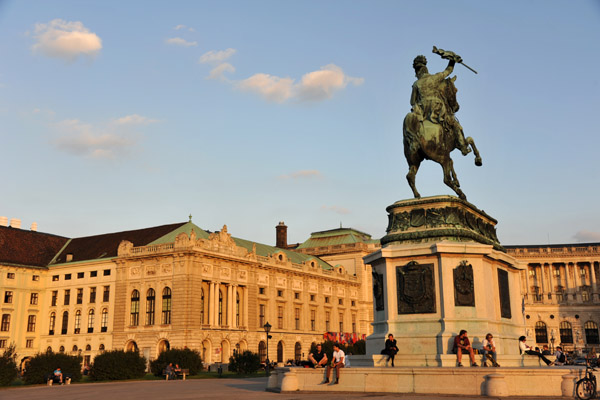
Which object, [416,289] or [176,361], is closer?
[416,289]

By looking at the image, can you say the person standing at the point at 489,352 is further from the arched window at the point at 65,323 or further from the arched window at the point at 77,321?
the arched window at the point at 65,323

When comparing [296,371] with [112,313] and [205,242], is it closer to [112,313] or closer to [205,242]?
[205,242]

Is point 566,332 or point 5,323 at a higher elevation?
point 5,323

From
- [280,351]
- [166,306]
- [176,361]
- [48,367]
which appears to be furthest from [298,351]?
[48,367]

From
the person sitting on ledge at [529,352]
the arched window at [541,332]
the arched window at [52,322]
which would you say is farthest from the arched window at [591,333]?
the person sitting on ledge at [529,352]

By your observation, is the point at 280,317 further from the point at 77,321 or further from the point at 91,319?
the point at 77,321

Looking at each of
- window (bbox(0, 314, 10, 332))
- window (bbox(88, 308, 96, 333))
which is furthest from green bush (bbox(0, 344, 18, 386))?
window (bbox(0, 314, 10, 332))

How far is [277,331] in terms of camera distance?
268 feet

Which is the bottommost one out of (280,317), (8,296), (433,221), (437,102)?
(433,221)

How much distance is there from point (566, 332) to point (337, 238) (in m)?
42.1

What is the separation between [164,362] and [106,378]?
6635 millimetres

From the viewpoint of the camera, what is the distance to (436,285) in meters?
18.7

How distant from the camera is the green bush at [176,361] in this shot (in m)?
48.0

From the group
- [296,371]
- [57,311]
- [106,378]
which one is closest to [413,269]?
[296,371]
